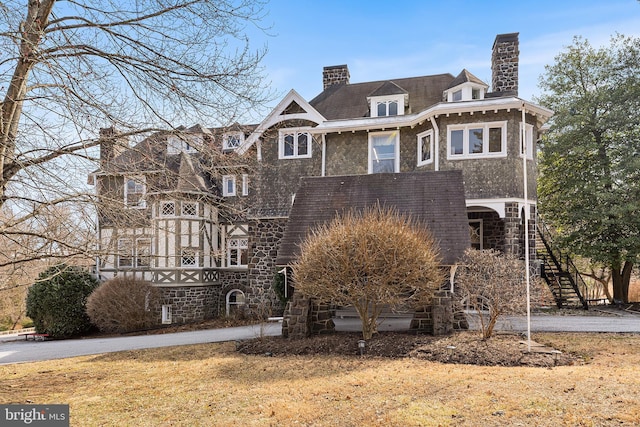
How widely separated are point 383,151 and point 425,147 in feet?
5.87

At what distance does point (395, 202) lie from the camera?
1268cm

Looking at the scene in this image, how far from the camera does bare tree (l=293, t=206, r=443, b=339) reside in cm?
948

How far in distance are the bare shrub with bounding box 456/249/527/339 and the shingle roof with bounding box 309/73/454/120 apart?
961cm

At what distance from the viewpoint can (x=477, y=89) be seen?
16.6 metres

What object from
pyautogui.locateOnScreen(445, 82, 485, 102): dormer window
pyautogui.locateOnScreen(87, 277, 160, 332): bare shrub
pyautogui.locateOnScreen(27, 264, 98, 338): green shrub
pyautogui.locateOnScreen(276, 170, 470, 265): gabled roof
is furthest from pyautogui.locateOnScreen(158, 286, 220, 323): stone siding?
pyautogui.locateOnScreen(445, 82, 485, 102): dormer window

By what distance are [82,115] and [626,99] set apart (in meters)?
20.3

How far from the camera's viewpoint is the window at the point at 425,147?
55.3 ft

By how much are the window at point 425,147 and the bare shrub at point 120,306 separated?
12977 millimetres

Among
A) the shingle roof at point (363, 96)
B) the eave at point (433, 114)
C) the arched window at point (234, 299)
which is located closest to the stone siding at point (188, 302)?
the arched window at point (234, 299)

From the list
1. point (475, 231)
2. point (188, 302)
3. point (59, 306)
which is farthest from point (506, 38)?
point (59, 306)

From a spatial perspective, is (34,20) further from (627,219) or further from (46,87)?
(627,219)

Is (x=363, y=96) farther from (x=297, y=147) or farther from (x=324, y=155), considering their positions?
(x=297, y=147)

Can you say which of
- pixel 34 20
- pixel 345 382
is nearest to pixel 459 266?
pixel 345 382

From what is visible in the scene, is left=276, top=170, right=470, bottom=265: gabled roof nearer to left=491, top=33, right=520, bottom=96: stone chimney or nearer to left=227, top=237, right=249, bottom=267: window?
left=491, top=33, right=520, bottom=96: stone chimney
